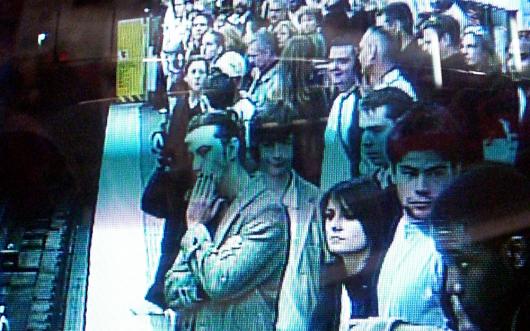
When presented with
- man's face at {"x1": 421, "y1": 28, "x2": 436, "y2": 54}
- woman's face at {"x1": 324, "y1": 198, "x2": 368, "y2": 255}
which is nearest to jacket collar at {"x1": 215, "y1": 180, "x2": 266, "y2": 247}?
woman's face at {"x1": 324, "y1": 198, "x2": 368, "y2": 255}

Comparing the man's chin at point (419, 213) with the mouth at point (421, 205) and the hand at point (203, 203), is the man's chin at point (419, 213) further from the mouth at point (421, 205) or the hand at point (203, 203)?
the hand at point (203, 203)

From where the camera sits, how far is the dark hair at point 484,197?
1056 mm

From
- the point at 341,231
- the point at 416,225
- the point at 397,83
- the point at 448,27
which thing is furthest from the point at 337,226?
the point at 448,27

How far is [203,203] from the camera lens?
1154mm

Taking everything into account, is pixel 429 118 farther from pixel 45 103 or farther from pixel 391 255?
pixel 45 103

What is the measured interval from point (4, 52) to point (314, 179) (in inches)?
23.7

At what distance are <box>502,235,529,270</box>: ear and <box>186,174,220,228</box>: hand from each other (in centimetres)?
41

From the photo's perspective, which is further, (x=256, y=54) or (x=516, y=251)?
(x=256, y=54)

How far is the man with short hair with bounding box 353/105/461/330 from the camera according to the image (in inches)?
41.4

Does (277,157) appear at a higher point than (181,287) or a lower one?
higher

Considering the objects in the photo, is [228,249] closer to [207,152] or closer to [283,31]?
[207,152]

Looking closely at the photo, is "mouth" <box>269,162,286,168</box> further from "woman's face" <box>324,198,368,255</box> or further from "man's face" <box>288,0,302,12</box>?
"man's face" <box>288,0,302,12</box>

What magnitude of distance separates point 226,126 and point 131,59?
0.20m

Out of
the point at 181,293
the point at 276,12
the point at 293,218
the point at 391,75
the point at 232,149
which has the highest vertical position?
the point at 276,12
